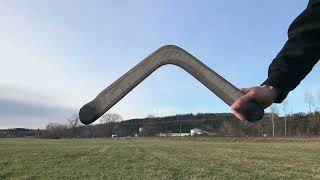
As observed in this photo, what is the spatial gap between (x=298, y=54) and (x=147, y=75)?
55 centimetres

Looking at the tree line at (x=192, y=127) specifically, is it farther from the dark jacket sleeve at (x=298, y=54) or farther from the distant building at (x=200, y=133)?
the dark jacket sleeve at (x=298, y=54)

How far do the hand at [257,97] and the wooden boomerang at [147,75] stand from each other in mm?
115

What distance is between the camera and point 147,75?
217cm

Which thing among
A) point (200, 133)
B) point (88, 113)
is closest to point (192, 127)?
point (200, 133)

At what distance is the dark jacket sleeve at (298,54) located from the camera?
1922 mm

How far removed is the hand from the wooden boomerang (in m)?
0.11

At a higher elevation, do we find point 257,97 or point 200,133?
point 200,133

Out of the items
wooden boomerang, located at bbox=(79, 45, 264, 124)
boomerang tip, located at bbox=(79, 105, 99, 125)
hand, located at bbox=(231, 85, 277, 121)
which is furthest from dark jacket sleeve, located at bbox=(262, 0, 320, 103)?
boomerang tip, located at bbox=(79, 105, 99, 125)

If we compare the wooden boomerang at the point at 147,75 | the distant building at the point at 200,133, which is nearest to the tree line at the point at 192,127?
the distant building at the point at 200,133

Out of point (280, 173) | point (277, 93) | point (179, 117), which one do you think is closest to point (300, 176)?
point (280, 173)

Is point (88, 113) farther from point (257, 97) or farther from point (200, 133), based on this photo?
point (200, 133)

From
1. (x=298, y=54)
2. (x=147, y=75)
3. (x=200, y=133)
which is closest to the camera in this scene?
(x=298, y=54)

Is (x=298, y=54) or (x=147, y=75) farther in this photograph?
(x=147, y=75)

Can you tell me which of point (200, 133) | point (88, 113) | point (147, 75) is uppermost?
point (200, 133)
